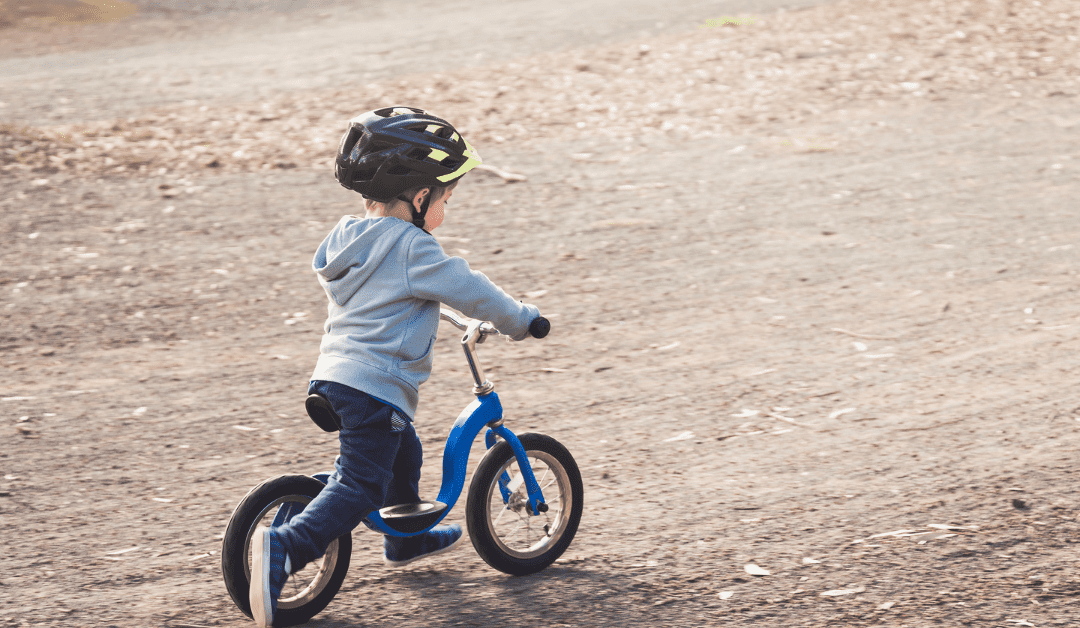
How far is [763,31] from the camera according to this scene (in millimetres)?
12836

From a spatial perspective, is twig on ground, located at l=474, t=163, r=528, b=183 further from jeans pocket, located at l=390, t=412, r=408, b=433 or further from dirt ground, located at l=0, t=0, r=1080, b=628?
jeans pocket, located at l=390, t=412, r=408, b=433

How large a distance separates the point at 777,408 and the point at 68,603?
Answer: 3256 mm

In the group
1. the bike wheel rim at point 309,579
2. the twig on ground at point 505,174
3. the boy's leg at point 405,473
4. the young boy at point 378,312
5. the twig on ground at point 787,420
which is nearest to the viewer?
the young boy at point 378,312

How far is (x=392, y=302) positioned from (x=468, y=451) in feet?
2.13

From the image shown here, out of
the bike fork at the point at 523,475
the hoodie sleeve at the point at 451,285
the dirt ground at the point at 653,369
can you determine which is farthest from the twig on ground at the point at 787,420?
the hoodie sleeve at the point at 451,285

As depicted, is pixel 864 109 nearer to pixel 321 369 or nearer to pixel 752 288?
pixel 752 288

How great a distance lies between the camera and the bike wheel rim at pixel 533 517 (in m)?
3.91

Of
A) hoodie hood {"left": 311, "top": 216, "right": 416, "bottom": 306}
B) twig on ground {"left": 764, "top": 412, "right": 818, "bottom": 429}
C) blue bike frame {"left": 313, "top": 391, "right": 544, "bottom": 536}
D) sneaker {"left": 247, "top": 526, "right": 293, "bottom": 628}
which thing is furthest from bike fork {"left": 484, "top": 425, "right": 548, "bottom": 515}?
twig on ground {"left": 764, "top": 412, "right": 818, "bottom": 429}

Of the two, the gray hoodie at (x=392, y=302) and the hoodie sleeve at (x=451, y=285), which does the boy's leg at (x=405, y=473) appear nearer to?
the gray hoodie at (x=392, y=302)

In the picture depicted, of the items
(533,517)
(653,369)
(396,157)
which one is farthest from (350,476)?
(653,369)

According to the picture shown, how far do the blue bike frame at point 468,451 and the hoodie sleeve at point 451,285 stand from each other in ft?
1.32

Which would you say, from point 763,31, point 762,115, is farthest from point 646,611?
point 763,31

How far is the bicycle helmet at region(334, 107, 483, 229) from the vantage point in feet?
11.4

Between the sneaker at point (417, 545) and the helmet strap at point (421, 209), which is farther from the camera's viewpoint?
the sneaker at point (417, 545)
